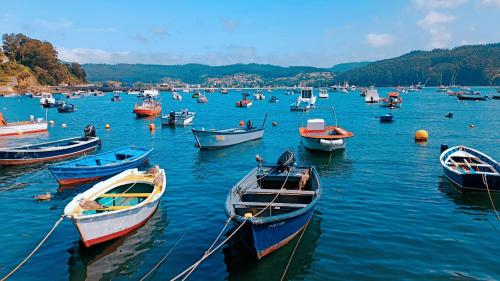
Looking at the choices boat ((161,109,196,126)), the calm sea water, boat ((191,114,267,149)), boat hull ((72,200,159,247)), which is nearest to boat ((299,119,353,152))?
the calm sea water

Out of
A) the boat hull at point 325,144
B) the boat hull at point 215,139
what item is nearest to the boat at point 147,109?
the boat hull at point 215,139

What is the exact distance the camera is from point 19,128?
52.7 meters

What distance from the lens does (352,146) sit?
41.2m

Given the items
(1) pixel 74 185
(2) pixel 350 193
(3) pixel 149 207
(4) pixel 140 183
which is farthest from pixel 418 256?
(1) pixel 74 185

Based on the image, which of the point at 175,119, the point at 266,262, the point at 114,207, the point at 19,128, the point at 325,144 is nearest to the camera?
the point at 266,262

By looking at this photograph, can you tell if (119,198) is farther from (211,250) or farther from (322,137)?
(322,137)

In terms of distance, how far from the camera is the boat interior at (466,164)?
24.6m

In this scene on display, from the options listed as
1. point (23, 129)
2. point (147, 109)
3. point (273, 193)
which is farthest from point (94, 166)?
point (147, 109)

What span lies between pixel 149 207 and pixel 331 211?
9139 millimetres

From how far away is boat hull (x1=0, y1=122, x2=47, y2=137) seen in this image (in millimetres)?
50969

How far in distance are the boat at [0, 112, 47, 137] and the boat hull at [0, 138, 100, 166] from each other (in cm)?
2294

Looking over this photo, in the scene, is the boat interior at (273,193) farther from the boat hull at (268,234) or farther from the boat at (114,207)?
the boat at (114,207)

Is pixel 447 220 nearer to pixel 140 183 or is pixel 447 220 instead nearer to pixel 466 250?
pixel 466 250

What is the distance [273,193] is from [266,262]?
159 inches
